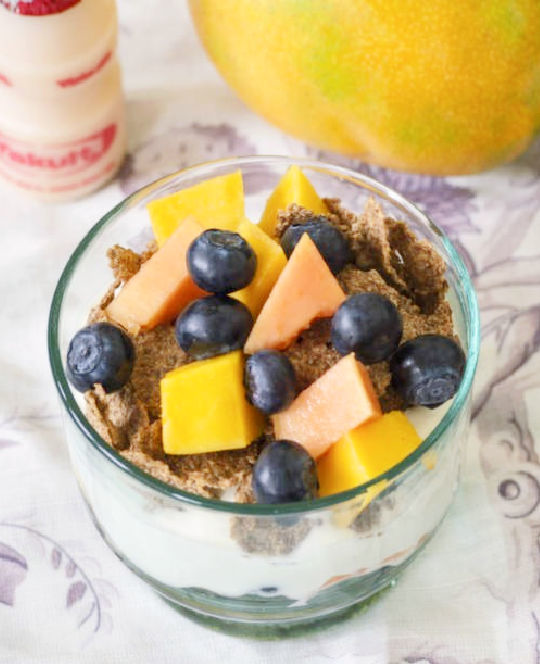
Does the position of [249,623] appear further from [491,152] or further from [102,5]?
[102,5]

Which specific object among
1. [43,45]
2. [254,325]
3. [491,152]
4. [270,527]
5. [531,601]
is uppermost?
[43,45]

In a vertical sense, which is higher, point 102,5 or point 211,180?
point 102,5

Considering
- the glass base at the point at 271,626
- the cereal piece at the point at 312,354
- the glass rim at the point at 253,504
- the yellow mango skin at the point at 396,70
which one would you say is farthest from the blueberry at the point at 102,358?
the yellow mango skin at the point at 396,70

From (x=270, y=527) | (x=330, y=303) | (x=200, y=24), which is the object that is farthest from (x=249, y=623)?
(x=200, y=24)

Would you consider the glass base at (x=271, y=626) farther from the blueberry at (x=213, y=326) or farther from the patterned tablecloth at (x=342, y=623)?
the blueberry at (x=213, y=326)

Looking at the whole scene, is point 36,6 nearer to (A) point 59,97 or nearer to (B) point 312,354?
(A) point 59,97

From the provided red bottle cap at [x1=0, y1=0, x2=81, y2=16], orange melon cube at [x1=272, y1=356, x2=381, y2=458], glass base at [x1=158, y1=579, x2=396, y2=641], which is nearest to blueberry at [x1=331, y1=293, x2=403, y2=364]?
orange melon cube at [x1=272, y1=356, x2=381, y2=458]

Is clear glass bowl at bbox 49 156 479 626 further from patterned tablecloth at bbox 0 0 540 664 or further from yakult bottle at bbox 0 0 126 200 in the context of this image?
yakult bottle at bbox 0 0 126 200

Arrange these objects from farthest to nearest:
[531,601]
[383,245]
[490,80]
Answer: [490,80]
[531,601]
[383,245]
